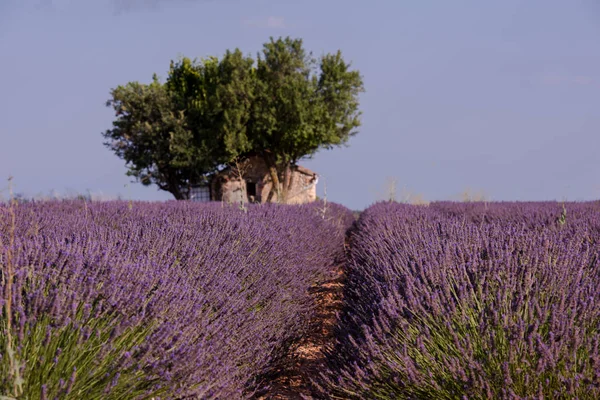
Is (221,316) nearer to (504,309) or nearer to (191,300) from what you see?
(191,300)

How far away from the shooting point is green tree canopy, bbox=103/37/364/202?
22.5m

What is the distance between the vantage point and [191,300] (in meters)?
2.60

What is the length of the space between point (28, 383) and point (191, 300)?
2.81 feet

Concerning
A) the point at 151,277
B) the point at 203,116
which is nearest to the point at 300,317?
the point at 151,277

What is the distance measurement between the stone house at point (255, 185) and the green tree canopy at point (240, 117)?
0.70 metres

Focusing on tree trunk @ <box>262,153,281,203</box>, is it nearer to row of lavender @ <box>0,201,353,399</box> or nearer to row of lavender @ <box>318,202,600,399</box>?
row of lavender @ <box>0,201,353,399</box>

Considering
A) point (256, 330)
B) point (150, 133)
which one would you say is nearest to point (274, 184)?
point (150, 133)

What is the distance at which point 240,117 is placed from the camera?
74.1 ft

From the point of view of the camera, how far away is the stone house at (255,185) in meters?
24.9

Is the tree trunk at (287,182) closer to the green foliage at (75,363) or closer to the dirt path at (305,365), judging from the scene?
the dirt path at (305,365)

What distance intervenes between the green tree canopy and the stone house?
2.31ft

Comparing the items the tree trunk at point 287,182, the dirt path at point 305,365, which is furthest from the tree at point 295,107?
the dirt path at point 305,365

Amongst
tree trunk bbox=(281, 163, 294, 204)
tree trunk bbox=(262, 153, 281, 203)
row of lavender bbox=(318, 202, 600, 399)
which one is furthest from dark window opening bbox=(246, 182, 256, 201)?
row of lavender bbox=(318, 202, 600, 399)

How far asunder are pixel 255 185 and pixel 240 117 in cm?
419
